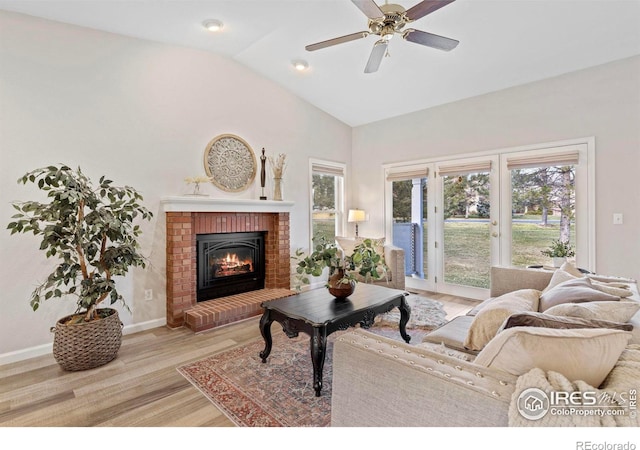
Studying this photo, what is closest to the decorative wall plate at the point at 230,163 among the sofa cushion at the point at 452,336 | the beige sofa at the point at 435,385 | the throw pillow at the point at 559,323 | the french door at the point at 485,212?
the french door at the point at 485,212

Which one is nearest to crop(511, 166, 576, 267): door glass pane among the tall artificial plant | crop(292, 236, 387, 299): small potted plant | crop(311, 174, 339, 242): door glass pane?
crop(292, 236, 387, 299): small potted plant

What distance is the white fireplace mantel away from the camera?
127 inches

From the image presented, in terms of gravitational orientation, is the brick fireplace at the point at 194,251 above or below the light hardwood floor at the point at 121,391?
above

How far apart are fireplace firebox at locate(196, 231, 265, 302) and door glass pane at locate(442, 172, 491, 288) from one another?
8.78 feet

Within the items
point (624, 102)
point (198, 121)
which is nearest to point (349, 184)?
point (198, 121)

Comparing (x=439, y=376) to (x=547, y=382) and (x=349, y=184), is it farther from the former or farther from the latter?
(x=349, y=184)

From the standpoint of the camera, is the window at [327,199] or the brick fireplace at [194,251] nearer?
the brick fireplace at [194,251]

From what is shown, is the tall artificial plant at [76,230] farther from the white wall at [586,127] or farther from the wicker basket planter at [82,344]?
the white wall at [586,127]

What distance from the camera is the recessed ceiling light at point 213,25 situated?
299 centimetres

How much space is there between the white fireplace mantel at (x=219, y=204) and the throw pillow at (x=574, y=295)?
2.98 metres

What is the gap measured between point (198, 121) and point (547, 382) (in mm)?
3796

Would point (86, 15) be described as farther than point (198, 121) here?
No

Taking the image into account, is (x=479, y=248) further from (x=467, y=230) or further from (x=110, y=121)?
(x=110, y=121)

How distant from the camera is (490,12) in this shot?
2705mm
